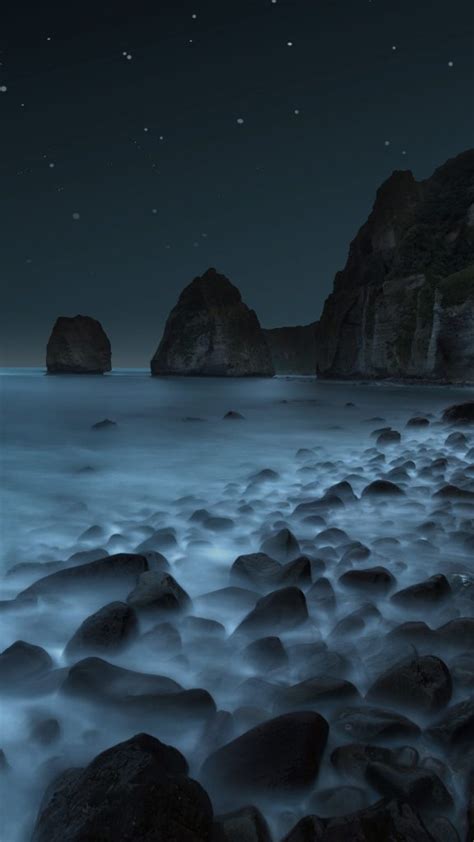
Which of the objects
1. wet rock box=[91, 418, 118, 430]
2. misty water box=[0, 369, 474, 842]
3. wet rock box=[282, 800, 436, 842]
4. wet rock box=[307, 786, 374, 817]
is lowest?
wet rock box=[91, 418, 118, 430]

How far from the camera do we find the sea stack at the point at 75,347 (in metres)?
123

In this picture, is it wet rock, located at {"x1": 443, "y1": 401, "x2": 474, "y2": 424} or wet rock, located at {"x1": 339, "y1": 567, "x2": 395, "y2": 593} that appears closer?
wet rock, located at {"x1": 339, "y1": 567, "x2": 395, "y2": 593}

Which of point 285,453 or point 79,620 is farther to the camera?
point 285,453

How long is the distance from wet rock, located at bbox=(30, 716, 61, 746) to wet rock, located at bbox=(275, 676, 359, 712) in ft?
2.24

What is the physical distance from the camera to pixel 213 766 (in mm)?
1283

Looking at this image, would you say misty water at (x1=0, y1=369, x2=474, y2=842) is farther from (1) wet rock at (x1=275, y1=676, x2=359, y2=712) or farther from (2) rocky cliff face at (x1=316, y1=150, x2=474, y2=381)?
(2) rocky cliff face at (x1=316, y1=150, x2=474, y2=381)

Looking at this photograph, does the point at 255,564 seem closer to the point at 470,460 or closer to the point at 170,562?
the point at 170,562

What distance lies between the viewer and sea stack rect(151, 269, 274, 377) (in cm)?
10606

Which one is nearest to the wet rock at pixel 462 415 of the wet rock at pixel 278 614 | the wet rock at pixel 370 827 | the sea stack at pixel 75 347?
the wet rock at pixel 278 614

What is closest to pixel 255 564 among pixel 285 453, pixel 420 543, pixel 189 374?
pixel 420 543

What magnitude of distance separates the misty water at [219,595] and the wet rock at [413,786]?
2 cm

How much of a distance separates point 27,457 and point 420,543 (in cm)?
599

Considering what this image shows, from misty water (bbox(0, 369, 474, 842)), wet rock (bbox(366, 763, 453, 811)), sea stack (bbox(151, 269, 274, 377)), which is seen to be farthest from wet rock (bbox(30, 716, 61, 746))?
sea stack (bbox(151, 269, 274, 377))

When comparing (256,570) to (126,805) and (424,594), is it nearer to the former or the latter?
(424,594)
